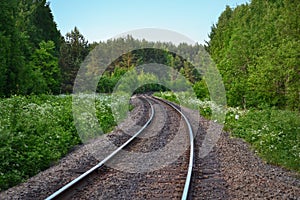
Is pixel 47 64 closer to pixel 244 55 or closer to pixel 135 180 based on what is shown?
pixel 244 55

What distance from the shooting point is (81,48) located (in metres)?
64.5

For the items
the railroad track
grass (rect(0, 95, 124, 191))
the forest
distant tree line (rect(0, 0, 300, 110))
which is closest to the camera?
the railroad track

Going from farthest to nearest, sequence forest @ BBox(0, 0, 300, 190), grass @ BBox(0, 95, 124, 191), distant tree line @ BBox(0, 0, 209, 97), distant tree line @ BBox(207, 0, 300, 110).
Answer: distant tree line @ BBox(0, 0, 209, 97)
distant tree line @ BBox(207, 0, 300, 110)
forest @ BBox(0, 0, 300, 190)
grass @ BBox(0, 95, 124, 191)

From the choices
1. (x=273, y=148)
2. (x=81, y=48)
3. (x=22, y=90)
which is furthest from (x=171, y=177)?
(x=81, y=48)

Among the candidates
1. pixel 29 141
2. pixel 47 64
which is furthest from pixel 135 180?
pixel 47 64

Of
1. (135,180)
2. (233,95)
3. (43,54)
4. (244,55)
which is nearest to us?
(135,180)

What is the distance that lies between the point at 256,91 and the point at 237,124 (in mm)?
6098

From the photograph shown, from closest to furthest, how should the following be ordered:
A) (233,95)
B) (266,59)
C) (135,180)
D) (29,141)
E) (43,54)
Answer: (135,180) < (29,141) < (266,59) < (233,95) < (43,54)

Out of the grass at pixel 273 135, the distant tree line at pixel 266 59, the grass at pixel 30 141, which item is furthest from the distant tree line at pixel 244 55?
the grass at pixel 30 141

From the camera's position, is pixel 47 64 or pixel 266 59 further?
pixel 47 64

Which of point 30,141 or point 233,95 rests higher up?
point 233,95

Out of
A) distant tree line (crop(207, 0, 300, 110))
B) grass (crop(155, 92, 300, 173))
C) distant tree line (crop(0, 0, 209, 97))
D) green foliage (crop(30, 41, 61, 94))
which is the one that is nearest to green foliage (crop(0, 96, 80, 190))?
grass (crop(155, 92, 300, 173))

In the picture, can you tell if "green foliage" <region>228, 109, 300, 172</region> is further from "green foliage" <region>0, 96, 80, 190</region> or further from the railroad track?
"green foliage" <region>0, 96, 80, 190</region>

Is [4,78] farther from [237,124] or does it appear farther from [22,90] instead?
[237,124]
